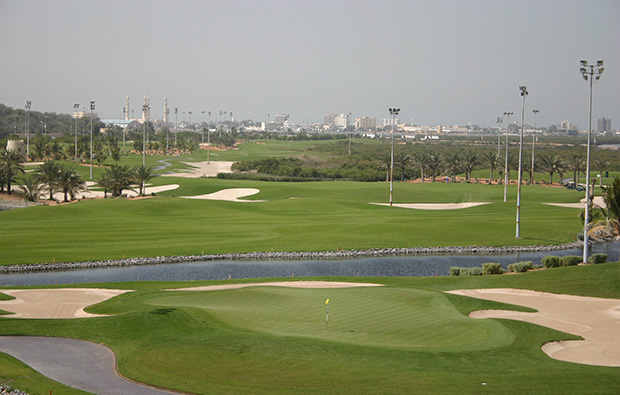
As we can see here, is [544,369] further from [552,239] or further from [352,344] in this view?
[552,239]

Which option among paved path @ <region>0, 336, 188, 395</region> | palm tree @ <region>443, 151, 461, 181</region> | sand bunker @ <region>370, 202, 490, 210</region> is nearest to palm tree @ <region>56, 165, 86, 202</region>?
sand bunker @ <region>370, 202, 490, 210</region>

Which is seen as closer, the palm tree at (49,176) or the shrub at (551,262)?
the shrub at (551,262)

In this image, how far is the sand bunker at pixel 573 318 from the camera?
2200 cm

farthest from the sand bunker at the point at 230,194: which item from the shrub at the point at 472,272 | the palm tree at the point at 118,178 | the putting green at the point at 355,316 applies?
the putting green at the point at 355,316

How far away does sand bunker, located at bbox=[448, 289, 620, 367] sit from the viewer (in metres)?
22.0

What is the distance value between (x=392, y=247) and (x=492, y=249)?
825 cm

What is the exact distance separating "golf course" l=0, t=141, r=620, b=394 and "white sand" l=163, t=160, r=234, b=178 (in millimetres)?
59789

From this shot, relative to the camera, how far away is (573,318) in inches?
1107

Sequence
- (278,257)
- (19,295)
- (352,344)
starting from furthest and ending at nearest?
(278,257) < (19,295) < (352,344)

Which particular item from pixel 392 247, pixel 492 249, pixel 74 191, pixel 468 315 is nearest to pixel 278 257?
pixel 392 247

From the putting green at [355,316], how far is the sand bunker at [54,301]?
3.47m

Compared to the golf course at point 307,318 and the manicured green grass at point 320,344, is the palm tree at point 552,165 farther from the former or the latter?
the manicured green grass at point 320,344

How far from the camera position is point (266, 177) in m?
116

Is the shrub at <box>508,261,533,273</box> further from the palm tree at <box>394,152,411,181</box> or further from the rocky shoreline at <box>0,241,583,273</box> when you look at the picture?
the palm tree at <box>394,152,411,181</box>
